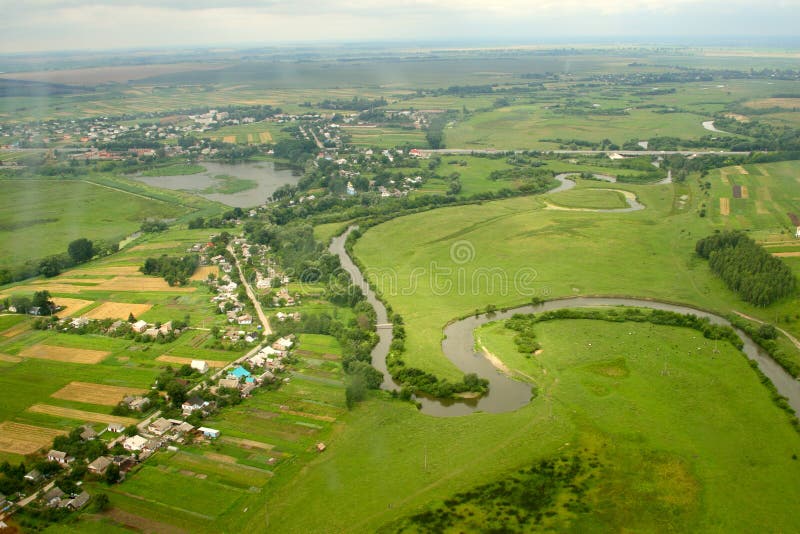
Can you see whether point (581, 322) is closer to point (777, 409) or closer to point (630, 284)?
point (630, 284)

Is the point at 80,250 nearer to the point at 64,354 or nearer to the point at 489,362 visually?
the point at 64,354

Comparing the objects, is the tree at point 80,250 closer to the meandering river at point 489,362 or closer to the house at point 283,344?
the meandering river at point 489,362

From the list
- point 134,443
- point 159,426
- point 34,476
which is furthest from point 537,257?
point 34,476

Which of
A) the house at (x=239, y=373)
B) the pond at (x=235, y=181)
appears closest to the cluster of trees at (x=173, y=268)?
the house at (x=239, y=373)

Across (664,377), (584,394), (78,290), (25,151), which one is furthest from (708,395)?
(25,151)

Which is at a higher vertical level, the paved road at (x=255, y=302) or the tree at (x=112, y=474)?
the paved road at (x=255, y=302)
